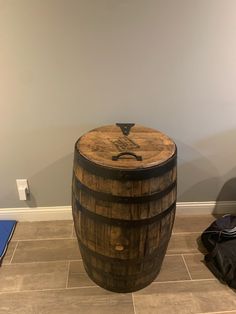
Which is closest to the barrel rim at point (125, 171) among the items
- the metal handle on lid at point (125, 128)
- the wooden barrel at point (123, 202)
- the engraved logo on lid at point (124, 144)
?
the wooden barrel at point (123, 202)

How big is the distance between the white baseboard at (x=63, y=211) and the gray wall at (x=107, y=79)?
A: 0.21ft

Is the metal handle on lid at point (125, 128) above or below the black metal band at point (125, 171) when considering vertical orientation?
above

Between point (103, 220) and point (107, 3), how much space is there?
1.02 m

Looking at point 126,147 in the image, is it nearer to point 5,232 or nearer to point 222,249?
point 222,249

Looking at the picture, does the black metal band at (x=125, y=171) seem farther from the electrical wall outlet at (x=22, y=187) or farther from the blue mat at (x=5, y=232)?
the blue mat at (x=5, y=232)

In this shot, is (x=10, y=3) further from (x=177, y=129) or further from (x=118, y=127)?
(x=177, y=129)

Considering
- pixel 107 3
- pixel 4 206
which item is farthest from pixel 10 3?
pixel 4 206

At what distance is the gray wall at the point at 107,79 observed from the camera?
1386 mm

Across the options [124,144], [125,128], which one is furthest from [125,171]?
[125,128]

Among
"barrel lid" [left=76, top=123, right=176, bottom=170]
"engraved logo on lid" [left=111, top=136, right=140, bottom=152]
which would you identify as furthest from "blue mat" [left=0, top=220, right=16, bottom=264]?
"engraved logo on lid" [left=111, top=136, right=140, bottom=152]

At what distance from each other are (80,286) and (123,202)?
1.99ft

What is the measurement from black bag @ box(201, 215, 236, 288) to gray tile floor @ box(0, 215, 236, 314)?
1.9 inches

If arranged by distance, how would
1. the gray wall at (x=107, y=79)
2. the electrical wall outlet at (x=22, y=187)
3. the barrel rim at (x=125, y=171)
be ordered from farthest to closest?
the electrical wall outlet at (x=22, y=187) → the gray wall at (x=107, y=79) → the barrel rim at (x=125, y=171)

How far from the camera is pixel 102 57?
146 centimetres
